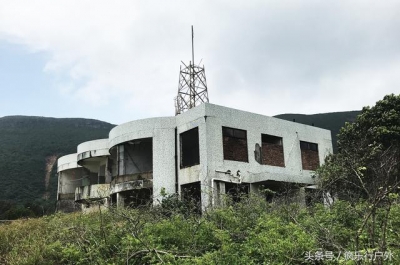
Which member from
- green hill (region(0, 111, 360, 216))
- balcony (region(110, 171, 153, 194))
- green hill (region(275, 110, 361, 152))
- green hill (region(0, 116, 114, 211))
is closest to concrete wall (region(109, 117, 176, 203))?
balcony (region(110, 171, 153, 194))

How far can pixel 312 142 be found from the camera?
2042 centimetres

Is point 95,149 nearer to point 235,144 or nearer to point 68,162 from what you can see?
point 68,162

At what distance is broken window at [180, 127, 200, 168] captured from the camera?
56.7 ft

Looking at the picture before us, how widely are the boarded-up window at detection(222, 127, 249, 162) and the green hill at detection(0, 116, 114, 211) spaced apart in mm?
26204

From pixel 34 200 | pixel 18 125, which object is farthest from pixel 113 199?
pixel 18 125

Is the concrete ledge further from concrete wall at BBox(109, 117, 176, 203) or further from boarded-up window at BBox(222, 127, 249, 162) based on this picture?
boarded-up window at BBox(222, 127, 249, 162)

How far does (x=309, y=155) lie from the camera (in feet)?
66.1

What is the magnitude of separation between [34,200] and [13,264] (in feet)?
110

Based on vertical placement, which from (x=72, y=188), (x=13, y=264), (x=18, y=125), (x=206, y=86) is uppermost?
(x=18, y=125)

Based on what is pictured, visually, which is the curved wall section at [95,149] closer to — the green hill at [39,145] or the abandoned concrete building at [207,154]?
the abandoned concrete building at [207,154]

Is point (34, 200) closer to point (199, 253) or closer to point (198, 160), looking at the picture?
point (198, 160)

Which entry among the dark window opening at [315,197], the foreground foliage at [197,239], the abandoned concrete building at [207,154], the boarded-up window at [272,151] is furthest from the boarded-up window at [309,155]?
the foreground foliage at [197,239]

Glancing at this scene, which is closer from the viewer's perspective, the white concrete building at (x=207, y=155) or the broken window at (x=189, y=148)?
the white concrete building at (x=207, y=155)

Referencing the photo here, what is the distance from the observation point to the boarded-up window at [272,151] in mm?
18062
